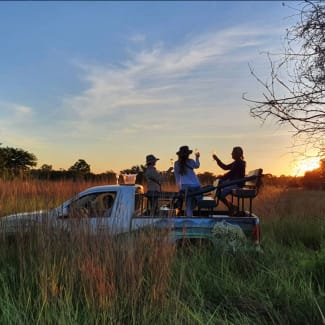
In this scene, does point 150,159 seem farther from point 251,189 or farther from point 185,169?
point 251,189

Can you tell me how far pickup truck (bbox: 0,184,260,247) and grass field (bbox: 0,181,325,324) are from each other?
20cm

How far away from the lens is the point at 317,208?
11.9 meters

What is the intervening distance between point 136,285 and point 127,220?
1.15 meters

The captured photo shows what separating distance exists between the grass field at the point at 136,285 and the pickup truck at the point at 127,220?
195 millimetres

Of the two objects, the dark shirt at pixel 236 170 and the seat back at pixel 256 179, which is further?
the dark shirt at pixel 236 170

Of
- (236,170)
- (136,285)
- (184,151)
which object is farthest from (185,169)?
(136,285)

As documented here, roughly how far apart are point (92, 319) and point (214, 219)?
3519 mm

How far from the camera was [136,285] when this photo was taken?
3986 mm

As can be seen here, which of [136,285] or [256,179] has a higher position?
[256,179]

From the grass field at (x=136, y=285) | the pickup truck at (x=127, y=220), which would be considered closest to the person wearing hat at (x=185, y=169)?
the pickup truck at (x=127, y=220)

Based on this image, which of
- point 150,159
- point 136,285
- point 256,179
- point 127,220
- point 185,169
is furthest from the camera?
point 150,159

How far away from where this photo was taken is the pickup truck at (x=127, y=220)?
462 centimetres

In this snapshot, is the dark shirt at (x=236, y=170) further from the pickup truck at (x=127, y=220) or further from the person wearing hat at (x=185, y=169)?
the pickup truck at (x=127, y=220)

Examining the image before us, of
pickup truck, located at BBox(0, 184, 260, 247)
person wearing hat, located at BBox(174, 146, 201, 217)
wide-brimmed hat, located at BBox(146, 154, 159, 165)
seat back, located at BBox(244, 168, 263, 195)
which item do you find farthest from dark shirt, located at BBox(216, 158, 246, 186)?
pickup truck, located at BBox(0, 184, 260, 247)
